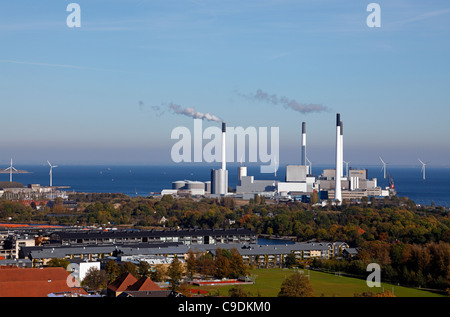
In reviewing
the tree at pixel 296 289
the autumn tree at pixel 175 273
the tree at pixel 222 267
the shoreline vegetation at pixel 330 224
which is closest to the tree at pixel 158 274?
the autumn tree at pixel 175 273

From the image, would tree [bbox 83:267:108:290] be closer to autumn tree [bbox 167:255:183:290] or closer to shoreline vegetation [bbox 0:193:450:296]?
autumn tree [bbox 167:255:183:290]

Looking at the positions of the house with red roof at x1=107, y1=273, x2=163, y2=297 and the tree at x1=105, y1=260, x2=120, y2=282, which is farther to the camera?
the tree at x1=105, y1=260, x2=120, y2=282

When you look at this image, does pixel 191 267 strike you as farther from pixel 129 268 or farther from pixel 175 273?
pixel 129 268

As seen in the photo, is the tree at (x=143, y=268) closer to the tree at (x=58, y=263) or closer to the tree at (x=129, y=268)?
the tree at (x=129, y=268)

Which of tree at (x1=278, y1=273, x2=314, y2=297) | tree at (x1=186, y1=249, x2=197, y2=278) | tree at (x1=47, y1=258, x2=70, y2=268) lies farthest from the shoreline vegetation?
tree at (x1=47, y1=258, x2=70, y2=268)

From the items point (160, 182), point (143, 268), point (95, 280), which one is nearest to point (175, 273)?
point (143, 268)
